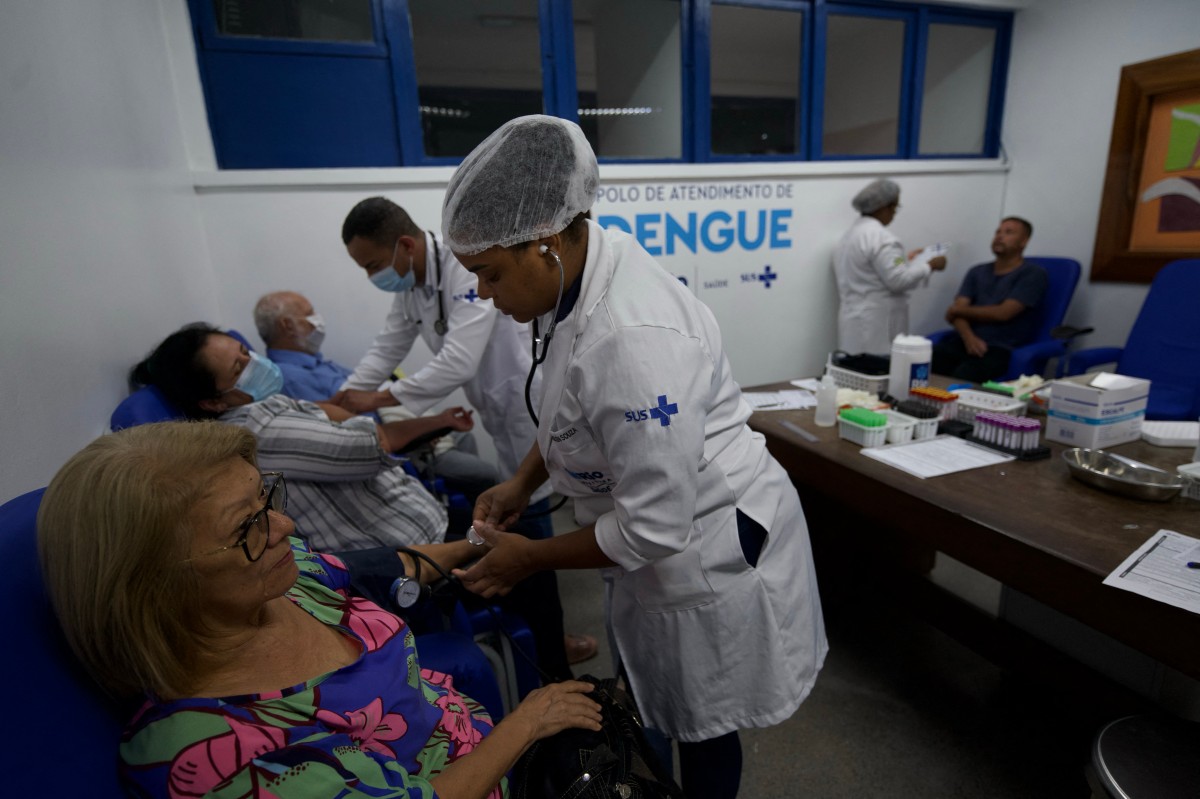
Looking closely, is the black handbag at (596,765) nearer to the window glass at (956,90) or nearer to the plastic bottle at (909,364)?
the plastic bottle at (909,364)

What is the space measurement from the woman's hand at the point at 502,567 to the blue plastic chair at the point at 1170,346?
2535 millimetres

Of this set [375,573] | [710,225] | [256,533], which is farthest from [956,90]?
[256,533]

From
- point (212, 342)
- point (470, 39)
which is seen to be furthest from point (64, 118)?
point (470, 39)

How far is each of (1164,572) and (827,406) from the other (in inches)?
39.0

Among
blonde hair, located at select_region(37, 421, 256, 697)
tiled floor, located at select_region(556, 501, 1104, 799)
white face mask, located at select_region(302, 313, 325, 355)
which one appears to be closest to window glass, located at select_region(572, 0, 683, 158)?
white face mask, located at select_region(302, 313, 325, 355)

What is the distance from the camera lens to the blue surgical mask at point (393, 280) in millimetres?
→ 2141

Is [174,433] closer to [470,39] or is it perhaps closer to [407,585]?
[407,585]

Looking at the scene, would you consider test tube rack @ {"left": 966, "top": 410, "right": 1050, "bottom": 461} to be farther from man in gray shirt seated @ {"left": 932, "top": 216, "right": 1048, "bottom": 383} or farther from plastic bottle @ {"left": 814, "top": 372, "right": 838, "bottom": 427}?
man in gray shirt seated @ {"left": 932, "top": 216, "right": 1048, "bottom": 383}

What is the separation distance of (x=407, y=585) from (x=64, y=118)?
1391 mm

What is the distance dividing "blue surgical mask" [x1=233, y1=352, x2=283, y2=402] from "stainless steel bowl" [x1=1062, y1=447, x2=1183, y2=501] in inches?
84.3

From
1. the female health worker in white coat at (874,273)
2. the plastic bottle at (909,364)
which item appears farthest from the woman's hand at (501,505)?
the female health worker in white coat at (874,273)

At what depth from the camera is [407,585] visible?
1138mm

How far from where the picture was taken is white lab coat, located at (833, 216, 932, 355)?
362cm

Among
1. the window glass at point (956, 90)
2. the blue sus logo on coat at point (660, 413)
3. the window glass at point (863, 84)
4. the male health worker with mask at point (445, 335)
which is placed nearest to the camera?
the blue sus logo on coat at point (660, 413)
